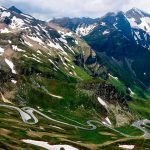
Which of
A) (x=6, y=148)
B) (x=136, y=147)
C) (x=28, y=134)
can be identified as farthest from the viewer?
(x=136, y=147)

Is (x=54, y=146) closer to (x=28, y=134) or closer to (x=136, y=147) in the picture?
(x=28, y=134)

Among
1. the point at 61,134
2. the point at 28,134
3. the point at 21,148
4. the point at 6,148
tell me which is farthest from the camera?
the point at 61,134

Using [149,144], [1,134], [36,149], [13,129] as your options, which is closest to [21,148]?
[36,149]

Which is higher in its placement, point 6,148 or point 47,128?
point 6,148

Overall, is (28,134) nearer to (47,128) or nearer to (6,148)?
(47,128)

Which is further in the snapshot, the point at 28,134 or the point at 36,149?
the point at 28,134

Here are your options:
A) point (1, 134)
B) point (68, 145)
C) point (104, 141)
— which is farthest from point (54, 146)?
point (104, 141)

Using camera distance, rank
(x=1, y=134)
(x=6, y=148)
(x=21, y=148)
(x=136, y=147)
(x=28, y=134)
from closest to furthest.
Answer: (x=6, y=148) < (x=21, y=148) < (x=1, y=134) < (x=28, y=134) < (x=136, y=147)

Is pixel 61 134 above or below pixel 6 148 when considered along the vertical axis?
below

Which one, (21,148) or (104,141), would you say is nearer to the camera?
(21,148)
